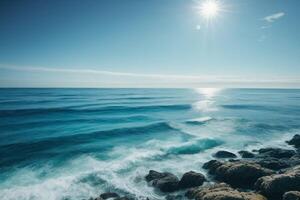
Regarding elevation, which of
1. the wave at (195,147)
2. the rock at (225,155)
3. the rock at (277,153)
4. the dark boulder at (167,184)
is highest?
the dark boulder at (167,184)

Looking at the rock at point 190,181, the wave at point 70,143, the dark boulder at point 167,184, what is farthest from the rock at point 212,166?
the wave at point 70,143

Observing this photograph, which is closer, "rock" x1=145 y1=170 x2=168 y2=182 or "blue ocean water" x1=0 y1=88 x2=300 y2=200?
"blue ocean water" x1=0 y1=88 x2=300 y2=200

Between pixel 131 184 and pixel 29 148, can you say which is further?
pixel 29 148

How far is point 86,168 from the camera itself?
804 inches

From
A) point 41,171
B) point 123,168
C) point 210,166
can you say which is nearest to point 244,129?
point 210,166

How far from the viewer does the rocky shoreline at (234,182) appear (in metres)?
12.3

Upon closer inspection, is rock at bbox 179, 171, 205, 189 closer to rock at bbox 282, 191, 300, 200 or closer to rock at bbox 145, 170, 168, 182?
rock at bbox 145, 170, 168, 182

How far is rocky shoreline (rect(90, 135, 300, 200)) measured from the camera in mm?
12338

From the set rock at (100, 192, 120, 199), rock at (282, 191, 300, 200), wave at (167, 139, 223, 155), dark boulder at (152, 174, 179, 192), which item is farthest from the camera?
wave at (167, 139, 223, 155)

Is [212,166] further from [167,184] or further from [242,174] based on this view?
[167,184]

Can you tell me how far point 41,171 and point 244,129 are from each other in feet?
95.6

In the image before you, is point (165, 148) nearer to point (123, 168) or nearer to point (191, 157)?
point (191, 157)

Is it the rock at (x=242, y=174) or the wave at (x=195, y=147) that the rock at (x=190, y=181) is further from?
the wave at (x=195, y=147)

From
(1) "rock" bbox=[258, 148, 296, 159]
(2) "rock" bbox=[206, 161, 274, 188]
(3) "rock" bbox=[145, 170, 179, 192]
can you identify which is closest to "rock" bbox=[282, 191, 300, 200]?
(2) "rock" bbox=[206, 161, 274, 188]
